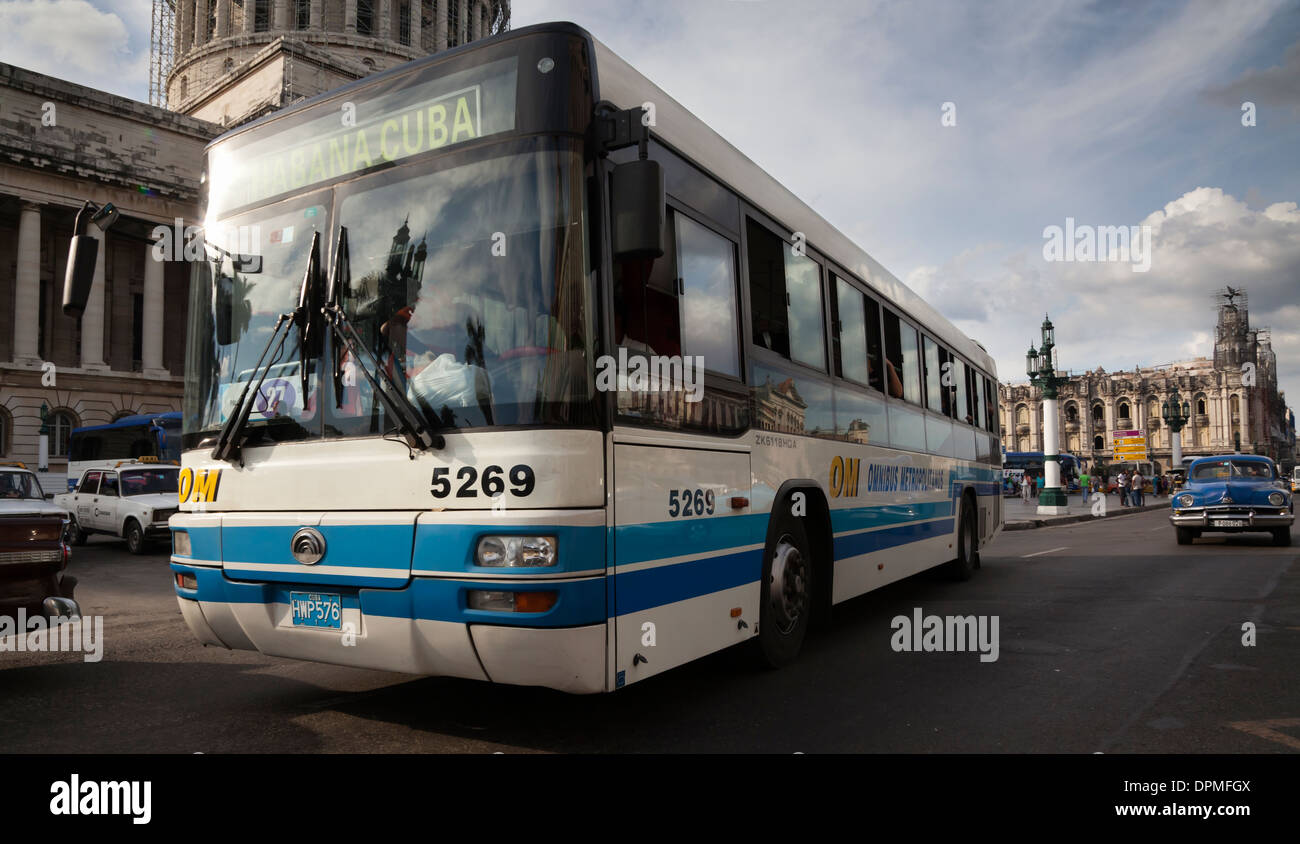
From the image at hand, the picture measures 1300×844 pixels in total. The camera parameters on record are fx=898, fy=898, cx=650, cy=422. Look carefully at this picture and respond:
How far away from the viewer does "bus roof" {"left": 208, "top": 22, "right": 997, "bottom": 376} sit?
173 inches

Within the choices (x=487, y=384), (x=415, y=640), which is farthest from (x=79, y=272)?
(x=415, y=640)

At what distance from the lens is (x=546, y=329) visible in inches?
156

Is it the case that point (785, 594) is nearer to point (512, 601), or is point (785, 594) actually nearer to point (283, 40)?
point (512, 601)

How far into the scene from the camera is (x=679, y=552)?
14.8 ft

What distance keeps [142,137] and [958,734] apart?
190 feet

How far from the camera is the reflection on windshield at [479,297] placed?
395 cm

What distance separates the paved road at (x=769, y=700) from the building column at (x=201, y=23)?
76.9 m

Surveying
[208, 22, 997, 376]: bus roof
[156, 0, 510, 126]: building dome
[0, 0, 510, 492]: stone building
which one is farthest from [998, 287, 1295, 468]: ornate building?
[208, 22, 997, 376]: bus roof

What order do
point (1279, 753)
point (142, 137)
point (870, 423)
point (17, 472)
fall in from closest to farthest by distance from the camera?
point (1279, 753) < point (870, 423) < point (17, 472) < point (142, 137)

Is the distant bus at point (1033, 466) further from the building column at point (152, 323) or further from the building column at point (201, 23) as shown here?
the building column at point (201, 23)

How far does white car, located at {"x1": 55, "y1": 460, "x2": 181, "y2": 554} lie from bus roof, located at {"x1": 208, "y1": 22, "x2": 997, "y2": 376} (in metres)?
14.3

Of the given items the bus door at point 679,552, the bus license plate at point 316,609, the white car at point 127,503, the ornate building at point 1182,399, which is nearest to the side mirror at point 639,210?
the bus door at point 679,552
